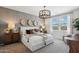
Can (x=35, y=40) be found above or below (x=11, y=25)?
below

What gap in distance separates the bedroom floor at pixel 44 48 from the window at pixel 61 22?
14.4 inches

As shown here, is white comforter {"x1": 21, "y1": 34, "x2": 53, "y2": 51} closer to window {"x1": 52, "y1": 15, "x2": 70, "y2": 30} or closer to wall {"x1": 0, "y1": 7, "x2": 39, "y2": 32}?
window {"x1": 52, "y1": 15, "x2": 70, "y2": 30}

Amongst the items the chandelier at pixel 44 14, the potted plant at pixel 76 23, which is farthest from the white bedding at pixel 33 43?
the potted plant at pixel 76 23

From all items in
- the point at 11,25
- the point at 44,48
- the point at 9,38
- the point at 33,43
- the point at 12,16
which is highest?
the point at 12,16

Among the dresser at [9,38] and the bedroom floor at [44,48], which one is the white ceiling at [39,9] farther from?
the bedroom floor at [44,48]

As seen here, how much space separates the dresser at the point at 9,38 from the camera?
8.83 ft

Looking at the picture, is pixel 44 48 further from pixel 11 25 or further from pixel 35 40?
pixel 11 25

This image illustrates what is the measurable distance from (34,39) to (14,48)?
1.77 feet

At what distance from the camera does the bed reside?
9.02 ft

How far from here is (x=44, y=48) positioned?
9.04 ft

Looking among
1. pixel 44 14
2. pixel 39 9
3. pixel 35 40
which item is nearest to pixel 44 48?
pixel 35 40

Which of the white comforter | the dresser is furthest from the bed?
the dresser

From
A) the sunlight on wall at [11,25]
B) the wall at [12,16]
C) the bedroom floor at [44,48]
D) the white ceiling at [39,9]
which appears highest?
the white ceiling at [39,9]
